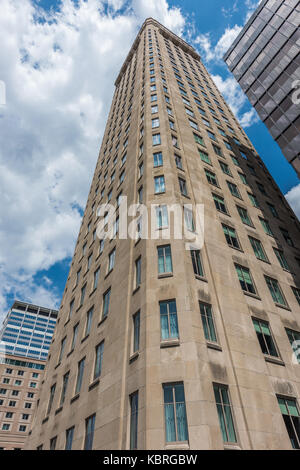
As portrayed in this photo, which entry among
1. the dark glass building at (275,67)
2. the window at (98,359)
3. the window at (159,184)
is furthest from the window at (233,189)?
the window at (98,359)

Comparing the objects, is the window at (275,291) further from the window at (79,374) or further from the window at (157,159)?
the window at (79,374)

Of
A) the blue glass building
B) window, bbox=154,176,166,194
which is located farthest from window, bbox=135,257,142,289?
the blue glass building

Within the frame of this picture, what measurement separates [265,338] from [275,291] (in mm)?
5498

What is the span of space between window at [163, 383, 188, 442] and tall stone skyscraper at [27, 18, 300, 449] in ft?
0.16

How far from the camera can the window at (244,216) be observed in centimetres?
2758

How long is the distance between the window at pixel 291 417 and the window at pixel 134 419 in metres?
7.93

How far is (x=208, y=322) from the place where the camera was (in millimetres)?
16594

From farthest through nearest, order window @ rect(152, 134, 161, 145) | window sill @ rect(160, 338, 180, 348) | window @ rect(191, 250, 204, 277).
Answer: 1. window @ rect(152, 134, 161, 145)
2. window @ rect(191, 250, 204, 277)
3. window sill @ rect(160, 338, 180, 348)

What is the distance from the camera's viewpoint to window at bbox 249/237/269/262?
24914mm

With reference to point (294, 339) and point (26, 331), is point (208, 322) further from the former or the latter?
point (26, 331)

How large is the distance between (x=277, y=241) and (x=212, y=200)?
26.5ft

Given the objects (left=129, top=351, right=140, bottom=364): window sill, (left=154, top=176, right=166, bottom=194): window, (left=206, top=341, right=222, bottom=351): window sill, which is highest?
(left=154, top=176, right=166, bottom=194): window

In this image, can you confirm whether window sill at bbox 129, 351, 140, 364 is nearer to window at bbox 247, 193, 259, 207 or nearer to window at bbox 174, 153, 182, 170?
window at bbox 174, 153, 182, 170
